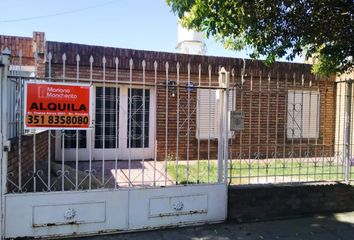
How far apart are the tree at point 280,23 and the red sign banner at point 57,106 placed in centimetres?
201

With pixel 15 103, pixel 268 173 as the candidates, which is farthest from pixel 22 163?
pixel 268 173

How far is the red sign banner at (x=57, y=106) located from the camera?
160 inches

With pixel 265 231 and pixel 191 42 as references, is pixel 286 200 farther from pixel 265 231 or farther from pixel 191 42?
pixel 191 42

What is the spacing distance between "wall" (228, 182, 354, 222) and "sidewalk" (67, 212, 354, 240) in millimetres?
146

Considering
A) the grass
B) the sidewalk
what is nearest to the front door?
the grass

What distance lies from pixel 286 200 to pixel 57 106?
12.0ft

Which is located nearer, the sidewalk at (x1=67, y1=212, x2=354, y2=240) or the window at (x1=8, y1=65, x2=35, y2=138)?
the window at (x1=8, y1=65, x2=35, y2=138)

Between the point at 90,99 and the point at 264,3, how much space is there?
9.48 ft

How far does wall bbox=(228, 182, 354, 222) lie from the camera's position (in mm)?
5039

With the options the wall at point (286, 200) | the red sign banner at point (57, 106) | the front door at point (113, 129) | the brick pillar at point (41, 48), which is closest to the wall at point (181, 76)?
the brick pillar at point (41, 48)

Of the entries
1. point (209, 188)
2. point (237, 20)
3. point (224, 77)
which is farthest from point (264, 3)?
point (209, 188)

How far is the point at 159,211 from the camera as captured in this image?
15.2 ft

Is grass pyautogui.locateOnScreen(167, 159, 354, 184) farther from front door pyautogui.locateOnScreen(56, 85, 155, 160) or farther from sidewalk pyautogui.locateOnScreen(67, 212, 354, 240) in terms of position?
front door pyautogui.locateOnScreen(56, 85, 155, 160)

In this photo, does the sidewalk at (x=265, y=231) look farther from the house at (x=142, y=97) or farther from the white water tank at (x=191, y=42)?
the white water tank at (x=191, y=42)
